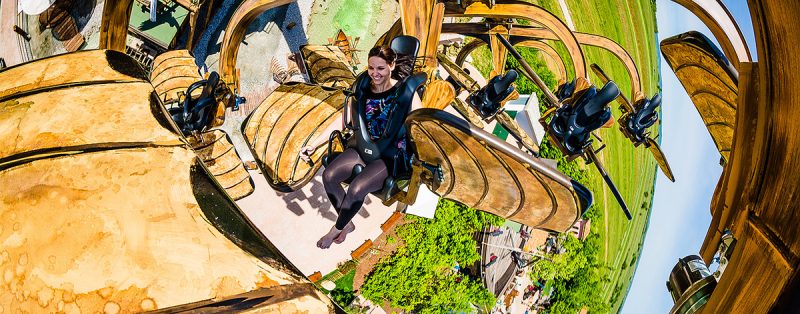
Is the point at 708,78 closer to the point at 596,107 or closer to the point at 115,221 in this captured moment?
the point at 596,107

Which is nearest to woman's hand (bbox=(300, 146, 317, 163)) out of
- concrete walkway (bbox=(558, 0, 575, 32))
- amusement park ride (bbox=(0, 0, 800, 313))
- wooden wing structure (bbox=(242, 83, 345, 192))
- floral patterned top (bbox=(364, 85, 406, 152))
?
wooden wing structure (bbox=(242, 83, 345, 192))

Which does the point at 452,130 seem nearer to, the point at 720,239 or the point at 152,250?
the point at 720,239

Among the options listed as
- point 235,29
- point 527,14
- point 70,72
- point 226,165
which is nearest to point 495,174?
point 70,72

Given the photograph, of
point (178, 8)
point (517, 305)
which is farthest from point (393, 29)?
point (517, 305)

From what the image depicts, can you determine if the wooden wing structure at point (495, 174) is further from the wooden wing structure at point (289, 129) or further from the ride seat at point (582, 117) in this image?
the ride seat at point (582, 117)

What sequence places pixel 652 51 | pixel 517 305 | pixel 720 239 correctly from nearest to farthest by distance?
pixel 720 239 → pixel 517 305 → pixel 652 51

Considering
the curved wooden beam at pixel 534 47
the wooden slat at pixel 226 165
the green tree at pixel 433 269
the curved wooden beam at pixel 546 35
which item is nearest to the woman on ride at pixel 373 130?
the wooden slat at pixel 226 165
